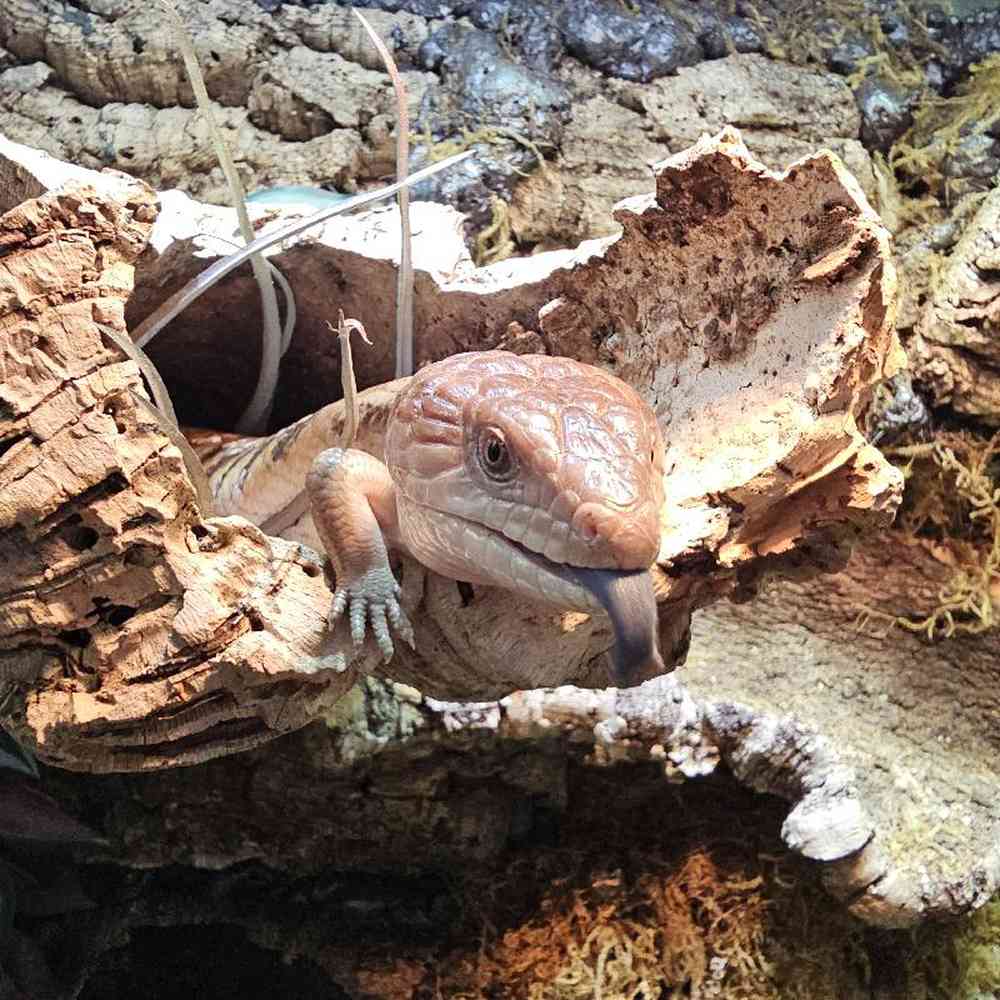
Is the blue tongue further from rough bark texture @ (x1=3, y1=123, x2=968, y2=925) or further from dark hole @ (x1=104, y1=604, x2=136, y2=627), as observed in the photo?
dark hole @ (x1=104, y1=604, x2=136, y2=627)

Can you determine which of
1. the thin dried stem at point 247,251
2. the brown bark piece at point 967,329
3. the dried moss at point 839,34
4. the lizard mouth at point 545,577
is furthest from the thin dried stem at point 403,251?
the dried moss at point 839,34

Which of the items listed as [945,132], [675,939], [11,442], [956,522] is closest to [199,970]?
[675,939]

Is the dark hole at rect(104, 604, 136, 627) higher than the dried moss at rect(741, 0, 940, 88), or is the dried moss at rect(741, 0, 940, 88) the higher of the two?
the dried moss at rect(741, 0, 940, 88)

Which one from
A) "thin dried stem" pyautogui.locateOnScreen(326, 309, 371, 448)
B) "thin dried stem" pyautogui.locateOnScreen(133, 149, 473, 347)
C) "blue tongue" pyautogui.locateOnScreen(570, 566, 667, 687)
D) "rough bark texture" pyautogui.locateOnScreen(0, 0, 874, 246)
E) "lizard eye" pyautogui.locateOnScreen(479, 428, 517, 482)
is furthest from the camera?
"rough bark texture" pyautogui.locateOnScreen(0, 0, 874, 246)

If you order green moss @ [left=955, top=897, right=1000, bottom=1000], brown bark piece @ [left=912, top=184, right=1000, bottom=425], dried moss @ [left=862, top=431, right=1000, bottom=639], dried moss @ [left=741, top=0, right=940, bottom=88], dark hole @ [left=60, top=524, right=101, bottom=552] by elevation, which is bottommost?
green moss @ [left=955, top=897, right=1000, bottom=1000]

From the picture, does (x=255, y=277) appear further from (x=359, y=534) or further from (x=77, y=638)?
(x=77, y=638)

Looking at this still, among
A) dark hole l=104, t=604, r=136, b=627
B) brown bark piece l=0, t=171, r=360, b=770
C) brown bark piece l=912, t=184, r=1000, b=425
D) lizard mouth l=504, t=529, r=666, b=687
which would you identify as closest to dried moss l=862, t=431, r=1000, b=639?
brown bark piece l=912, t=184, r=1000, b=425

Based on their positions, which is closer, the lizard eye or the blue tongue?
the blue tongue

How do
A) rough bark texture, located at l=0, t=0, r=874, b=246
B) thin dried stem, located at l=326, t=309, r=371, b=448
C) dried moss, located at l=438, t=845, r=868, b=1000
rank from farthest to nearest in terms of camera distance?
1. rough bark texture, located at l=0, t=0, r=874, b=246
2. dried moss, located at l=438, t=845, r=868, b=1000
3. thin dried stem, located at l=326, t=309, r=371, b=448

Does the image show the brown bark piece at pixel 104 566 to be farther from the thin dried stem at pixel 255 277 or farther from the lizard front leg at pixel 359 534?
the thin dried stem at pixel 255 277
